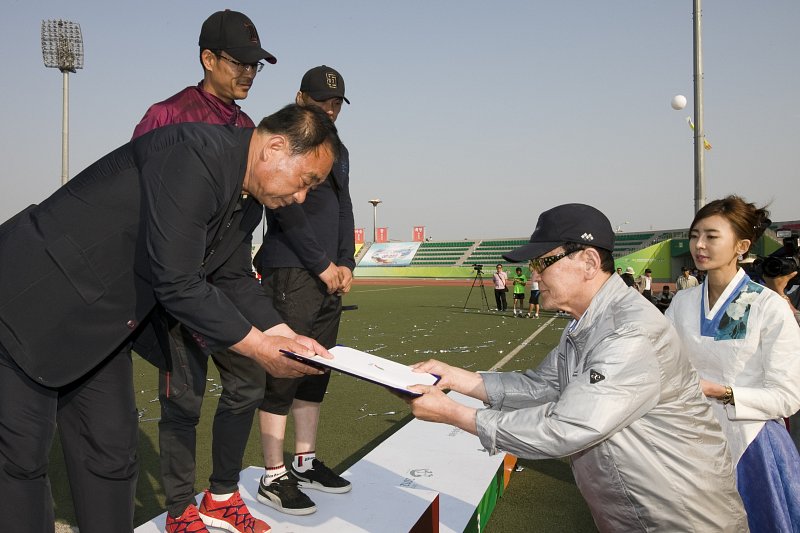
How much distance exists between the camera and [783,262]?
3.70 metres

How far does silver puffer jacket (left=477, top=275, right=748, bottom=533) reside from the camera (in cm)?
167

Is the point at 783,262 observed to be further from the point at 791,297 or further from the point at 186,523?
the point at 186,523

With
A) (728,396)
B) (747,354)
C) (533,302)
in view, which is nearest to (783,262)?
(747,354)

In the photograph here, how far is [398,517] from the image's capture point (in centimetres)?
254

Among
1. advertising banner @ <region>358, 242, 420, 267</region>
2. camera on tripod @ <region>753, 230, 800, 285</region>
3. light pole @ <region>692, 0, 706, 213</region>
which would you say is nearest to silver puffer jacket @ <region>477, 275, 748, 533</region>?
camera on tripod @ <region>753, 230, 800, 285</region>

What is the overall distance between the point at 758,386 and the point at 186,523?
8.28ft

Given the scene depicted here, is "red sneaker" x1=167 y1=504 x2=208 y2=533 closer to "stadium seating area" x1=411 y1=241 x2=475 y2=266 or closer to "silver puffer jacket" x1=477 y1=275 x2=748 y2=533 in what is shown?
"silver puffer jacket" x1=477 y1=275 x2=748 y2=533

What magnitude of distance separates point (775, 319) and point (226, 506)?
2540mm

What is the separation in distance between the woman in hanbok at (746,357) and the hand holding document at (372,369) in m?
1.29

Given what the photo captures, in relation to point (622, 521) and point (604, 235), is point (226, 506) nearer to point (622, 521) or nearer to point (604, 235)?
point (622, 521)

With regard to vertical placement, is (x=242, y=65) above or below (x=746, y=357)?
above

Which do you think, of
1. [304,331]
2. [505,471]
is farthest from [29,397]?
[505,471]

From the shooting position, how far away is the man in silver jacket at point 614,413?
1676 millimetres

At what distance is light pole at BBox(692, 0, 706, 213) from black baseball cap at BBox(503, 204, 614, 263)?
10226mm
